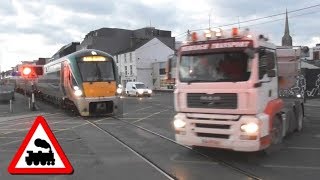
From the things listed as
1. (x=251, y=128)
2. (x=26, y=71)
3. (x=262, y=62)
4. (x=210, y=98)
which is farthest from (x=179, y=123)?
(x=26, y=71)

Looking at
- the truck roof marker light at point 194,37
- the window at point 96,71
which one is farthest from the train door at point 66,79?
the truck roof marker light at point 194,37

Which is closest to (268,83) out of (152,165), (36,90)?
(152,165)

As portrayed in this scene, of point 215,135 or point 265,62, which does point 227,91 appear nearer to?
point 215,135

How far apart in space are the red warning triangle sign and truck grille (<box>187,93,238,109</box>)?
18.3 ft

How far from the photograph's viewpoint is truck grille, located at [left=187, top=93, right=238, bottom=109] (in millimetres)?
Answer: 11266

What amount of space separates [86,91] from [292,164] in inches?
601

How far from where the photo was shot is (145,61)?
298 feet

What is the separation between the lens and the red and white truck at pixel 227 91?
36.7ft

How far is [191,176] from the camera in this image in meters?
9.91

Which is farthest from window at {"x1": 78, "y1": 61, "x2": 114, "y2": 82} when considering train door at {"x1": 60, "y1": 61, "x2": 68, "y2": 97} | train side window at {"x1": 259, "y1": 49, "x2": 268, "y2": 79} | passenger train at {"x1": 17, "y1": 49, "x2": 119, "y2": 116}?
train side window at {"x1": 259, "y1": 49, "x2": 268, "y2": 79}

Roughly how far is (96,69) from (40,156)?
19116mm

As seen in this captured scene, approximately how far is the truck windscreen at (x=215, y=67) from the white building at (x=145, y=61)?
74808 millimetres

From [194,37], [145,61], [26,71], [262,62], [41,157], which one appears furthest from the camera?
[145,61]

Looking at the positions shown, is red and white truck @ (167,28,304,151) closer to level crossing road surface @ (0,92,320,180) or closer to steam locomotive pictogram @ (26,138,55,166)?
level crossing road surface @ (0,92,320,180)
